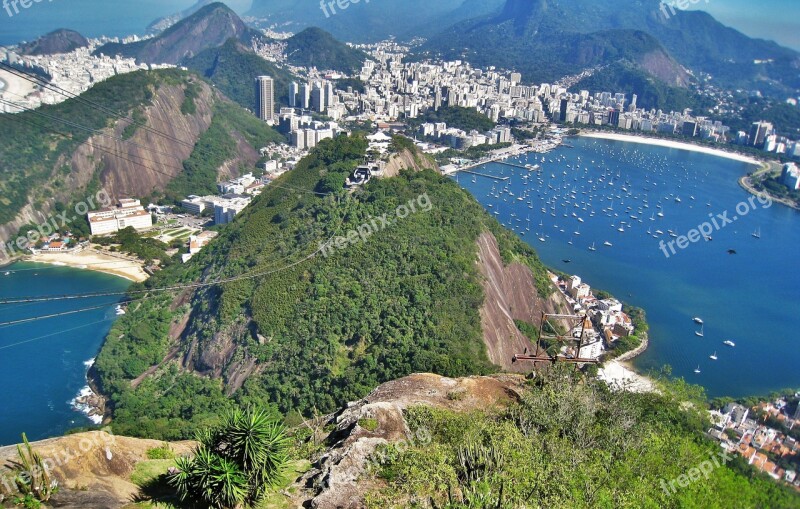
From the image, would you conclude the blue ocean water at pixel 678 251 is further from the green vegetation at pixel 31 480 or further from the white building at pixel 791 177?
the green vegetation at pixel 31 480

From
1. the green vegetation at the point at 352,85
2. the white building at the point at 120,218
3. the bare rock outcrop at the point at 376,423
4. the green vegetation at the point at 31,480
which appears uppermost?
the green vegetation at the point at 352,85

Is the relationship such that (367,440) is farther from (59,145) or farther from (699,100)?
(699,100)

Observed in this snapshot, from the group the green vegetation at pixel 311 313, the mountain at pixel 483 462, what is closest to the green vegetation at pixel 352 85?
the green vegetation at pixel 311 313

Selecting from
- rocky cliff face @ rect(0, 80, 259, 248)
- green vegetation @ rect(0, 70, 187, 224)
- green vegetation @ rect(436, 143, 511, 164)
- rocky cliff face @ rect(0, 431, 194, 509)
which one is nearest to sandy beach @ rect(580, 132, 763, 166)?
green vegetation @ rect(436, 143, 511, 164)

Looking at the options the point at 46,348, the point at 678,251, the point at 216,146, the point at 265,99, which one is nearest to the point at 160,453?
the point at 46,348

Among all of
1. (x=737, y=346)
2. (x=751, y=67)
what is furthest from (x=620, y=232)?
(x=751, y=67)
